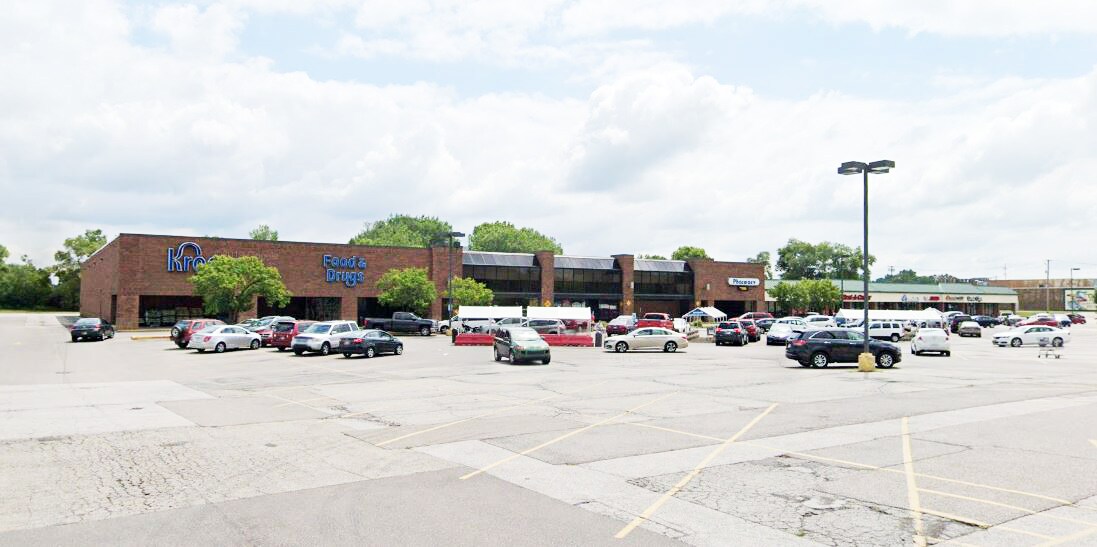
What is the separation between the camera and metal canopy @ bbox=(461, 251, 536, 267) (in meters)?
77.6

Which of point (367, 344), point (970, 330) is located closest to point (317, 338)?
point (367, 344)

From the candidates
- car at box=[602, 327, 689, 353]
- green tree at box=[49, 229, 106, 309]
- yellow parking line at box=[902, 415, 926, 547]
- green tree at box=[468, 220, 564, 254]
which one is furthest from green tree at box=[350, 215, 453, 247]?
yellow parking line at box=[902, 415, 926, 547]

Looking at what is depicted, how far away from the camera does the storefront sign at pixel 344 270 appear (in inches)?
2680

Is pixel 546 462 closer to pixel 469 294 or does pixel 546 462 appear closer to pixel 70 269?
pixel 469 294

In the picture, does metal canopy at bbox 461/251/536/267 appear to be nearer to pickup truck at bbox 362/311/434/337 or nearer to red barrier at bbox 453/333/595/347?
pickup truck at bbox 362/311/434/337

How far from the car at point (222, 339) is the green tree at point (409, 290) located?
74.1ft

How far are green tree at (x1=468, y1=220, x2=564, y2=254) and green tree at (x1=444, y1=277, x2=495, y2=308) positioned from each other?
7160 centimetres

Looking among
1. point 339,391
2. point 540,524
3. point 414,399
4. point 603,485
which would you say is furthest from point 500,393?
point 540,524

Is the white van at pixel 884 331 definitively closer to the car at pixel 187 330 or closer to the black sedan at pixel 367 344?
the black sedan at pixel 367 344

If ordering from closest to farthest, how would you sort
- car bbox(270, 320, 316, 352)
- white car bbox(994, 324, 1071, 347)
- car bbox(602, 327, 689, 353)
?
1. car bbox(270, 320, 316, 352)
2. car bbox(602, 327, 689, 353)
3. white car bbox(994, 324, 1071, 347)

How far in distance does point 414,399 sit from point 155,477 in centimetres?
913

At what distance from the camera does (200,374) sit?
2628 cm

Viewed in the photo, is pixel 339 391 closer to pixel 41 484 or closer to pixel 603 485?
pixel 41 484

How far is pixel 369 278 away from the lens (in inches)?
2753
